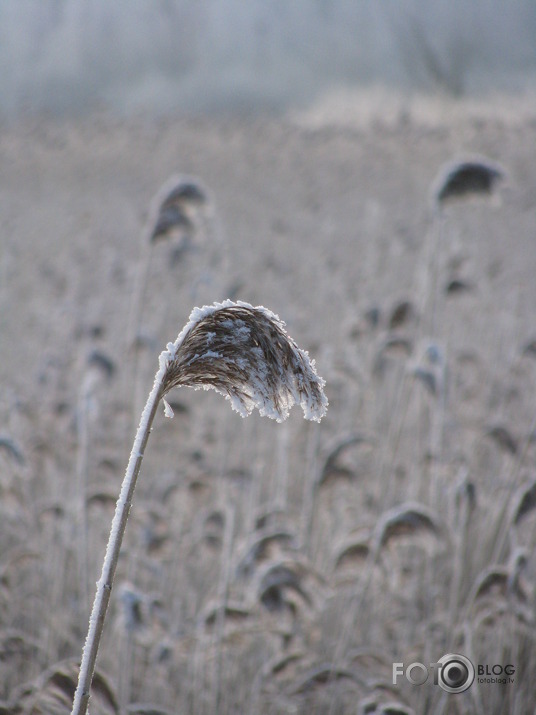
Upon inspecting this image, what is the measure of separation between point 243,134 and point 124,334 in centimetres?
1552

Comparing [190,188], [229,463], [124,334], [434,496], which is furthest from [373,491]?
[124,334]

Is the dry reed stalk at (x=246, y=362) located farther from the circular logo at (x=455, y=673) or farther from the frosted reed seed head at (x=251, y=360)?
the circular logo at (x=455, y=673)

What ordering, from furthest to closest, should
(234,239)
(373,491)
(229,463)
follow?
1. (234,239)
2. (229,463)
3. (373,491)

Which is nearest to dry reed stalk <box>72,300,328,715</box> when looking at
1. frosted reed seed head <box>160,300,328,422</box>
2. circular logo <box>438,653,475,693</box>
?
frosted reed seed head <box>160,300,328,422</box>

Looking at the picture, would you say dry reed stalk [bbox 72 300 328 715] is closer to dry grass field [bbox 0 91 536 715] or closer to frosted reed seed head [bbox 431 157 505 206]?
dry grass field [bbox 0 91 536 715]

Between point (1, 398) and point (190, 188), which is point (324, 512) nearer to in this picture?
point (190, 188)

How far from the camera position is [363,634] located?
2.51m

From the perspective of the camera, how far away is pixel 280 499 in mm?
2967

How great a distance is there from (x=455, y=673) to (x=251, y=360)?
168cm

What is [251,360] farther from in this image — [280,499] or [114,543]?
[280,499]

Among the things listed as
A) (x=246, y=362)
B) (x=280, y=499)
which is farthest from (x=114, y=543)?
(x=280, y=499)

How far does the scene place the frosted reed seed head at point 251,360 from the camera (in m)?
0.75

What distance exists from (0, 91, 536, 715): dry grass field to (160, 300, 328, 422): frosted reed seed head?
0.77 meters

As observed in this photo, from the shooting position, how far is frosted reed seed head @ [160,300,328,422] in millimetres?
754
